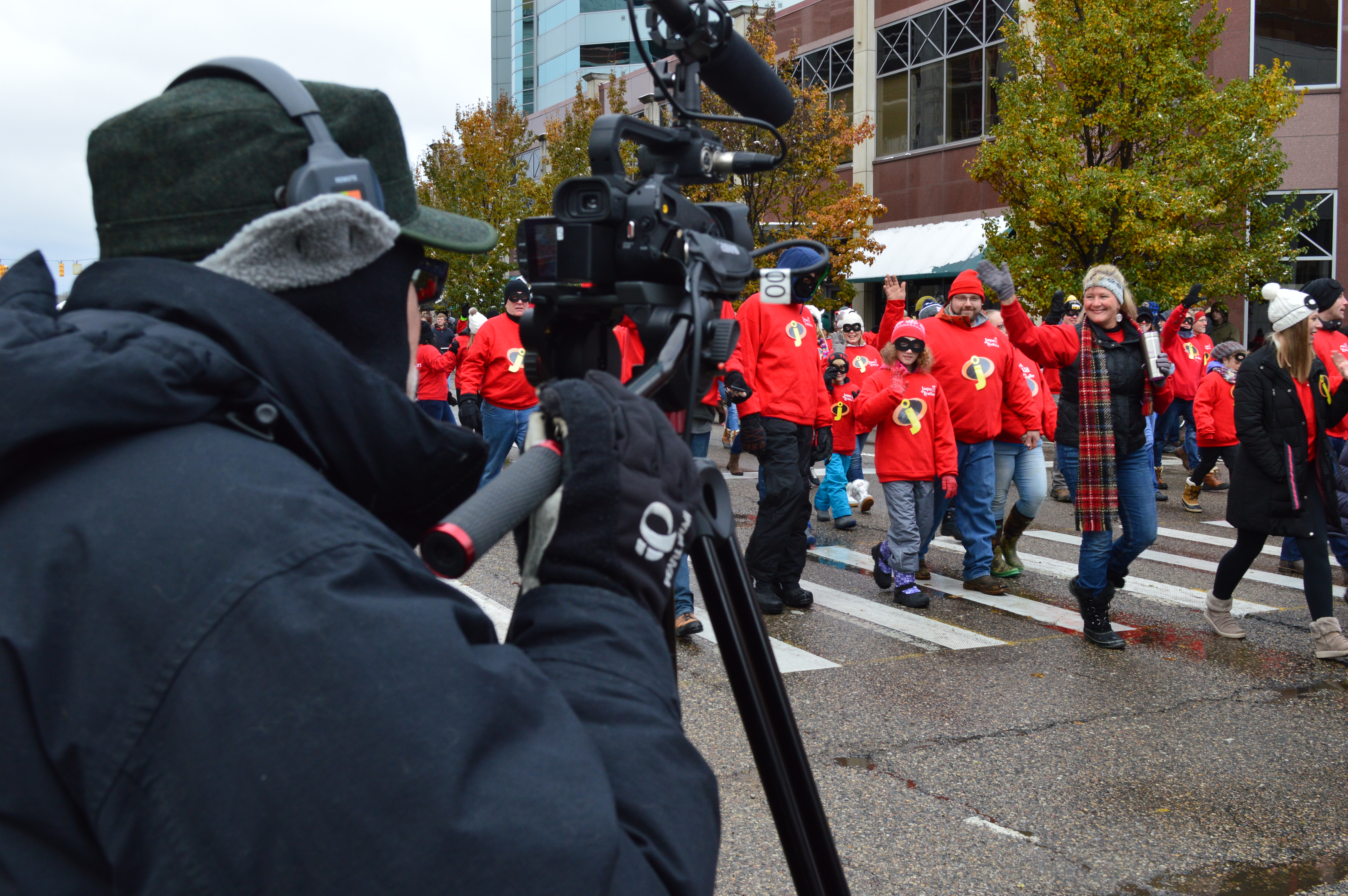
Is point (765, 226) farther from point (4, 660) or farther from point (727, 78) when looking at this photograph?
point (4, 660)

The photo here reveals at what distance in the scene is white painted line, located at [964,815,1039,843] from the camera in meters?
3.57

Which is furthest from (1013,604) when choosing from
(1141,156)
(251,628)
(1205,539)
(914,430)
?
(1141,156)

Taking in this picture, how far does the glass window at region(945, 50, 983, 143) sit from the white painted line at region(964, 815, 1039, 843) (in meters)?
23.4

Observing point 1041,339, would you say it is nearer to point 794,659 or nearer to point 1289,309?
point 1289,309

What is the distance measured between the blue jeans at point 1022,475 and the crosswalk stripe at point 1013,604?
538 mm

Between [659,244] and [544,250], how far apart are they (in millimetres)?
219

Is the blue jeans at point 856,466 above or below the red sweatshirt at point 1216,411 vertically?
below

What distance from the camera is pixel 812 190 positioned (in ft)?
75.6

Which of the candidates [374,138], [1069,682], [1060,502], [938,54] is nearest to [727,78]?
[374,138]

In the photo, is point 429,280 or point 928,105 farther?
point 928,105

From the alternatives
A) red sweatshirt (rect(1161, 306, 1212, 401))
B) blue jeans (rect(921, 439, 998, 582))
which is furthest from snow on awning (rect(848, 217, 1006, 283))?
blue jeans (rect(921, 439, 998, 582))

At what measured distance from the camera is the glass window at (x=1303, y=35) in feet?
71.3

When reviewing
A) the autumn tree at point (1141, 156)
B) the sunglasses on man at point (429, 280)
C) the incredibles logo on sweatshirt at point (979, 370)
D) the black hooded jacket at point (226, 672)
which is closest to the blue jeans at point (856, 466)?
the incredibles logo on sweatshirt at point (979, 370)

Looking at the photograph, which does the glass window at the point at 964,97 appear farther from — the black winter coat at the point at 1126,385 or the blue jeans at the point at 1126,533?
the blue jeans at the point at 1126,533
